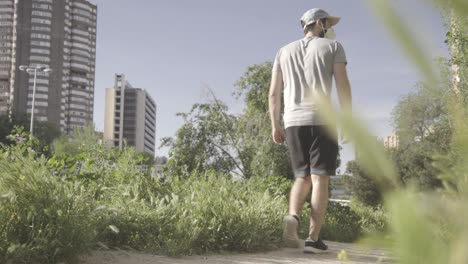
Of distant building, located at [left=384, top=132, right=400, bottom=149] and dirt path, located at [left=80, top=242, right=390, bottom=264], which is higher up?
distant building, located at [left=384, top=132, right=400, bottom=149]

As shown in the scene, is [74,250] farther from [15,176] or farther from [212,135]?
[212,135]

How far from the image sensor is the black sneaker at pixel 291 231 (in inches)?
153

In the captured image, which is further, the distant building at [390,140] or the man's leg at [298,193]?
the man's leg at [298,193]

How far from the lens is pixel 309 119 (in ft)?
12.4

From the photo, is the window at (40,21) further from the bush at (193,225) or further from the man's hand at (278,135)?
the man's hand at (278,135)

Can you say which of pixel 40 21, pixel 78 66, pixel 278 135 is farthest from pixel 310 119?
pixel 78 66

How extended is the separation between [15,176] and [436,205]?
3.01 metres

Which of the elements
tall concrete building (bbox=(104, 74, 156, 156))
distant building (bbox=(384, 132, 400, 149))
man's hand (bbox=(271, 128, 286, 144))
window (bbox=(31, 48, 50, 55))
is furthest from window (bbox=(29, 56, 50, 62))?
distant building (bbox=(384, 132, 400, 149))

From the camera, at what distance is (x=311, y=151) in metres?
3.85

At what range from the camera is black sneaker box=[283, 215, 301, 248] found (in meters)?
3.90

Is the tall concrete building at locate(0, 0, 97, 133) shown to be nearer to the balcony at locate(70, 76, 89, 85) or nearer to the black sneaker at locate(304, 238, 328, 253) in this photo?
the balcony at locate(70, 76, 89, 85)

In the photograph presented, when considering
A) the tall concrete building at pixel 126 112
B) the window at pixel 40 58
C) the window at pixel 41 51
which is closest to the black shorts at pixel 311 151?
the window at pixel 40 58

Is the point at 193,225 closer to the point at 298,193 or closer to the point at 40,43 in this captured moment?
the point at 298,193

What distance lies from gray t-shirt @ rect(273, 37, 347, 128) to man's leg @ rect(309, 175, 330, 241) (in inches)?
17.0
